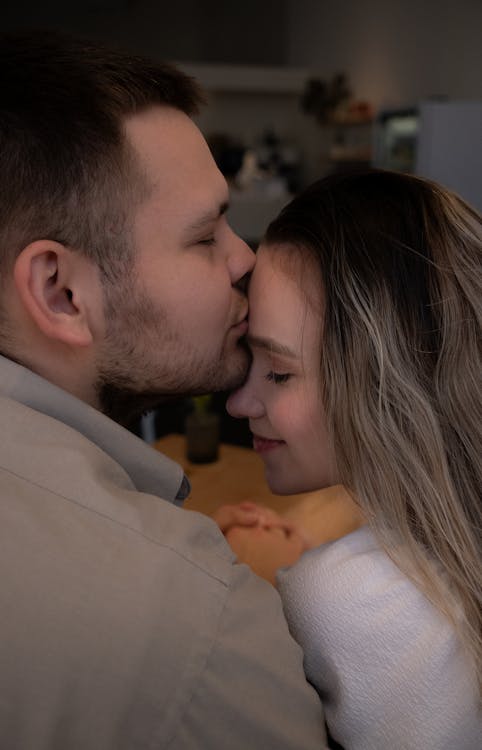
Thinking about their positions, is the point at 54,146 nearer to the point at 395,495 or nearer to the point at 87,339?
the point at 87,339

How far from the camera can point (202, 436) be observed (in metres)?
Result: 1.65

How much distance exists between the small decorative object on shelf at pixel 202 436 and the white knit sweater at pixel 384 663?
0.86m

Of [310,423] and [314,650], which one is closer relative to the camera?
[314,650]

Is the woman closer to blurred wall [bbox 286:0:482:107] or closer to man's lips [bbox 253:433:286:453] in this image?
man's lips [bbox 253:433:286:453]

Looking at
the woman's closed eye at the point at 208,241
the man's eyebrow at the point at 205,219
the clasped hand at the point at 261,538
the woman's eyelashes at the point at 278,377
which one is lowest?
the clasped hand at the point at 261,538

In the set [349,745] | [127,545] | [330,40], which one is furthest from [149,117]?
[330,40]

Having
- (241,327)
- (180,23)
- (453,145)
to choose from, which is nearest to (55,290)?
(241,327)

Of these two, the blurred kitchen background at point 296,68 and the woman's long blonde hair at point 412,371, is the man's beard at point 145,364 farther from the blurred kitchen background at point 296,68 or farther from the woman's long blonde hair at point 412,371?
the blurred kitchen background at point 296,68

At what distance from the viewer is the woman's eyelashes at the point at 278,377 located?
0.94 metres

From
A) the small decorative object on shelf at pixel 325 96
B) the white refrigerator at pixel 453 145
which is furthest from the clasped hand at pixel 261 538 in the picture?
the small decorative object on shelf at pixel 325 96

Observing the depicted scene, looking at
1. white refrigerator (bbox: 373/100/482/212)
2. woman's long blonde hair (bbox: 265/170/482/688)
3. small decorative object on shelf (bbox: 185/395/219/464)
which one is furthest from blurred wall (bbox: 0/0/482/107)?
woman's long blonde hair (bbox: 265/170/482/688)

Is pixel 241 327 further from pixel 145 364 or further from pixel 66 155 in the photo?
pixel 66 155

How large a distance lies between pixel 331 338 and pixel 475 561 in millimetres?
315

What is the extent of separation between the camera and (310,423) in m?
0.93
